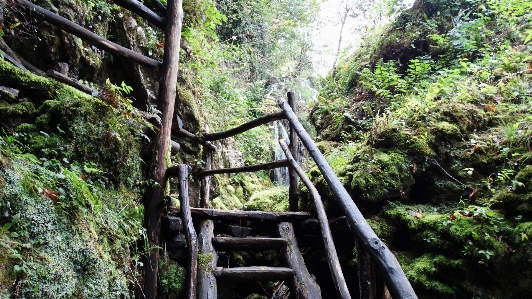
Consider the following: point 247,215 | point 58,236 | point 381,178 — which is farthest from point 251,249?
point 58,236

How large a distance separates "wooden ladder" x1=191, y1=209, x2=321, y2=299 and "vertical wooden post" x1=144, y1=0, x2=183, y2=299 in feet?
1.33

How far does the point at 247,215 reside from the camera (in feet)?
11.6

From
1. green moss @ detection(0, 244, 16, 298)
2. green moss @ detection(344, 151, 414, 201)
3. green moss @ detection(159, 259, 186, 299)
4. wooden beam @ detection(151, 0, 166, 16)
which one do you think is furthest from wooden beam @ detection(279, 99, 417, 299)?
wooden beam @ detection(151, 0, 166, 16)

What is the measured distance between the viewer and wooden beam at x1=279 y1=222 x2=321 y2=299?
2873 mm

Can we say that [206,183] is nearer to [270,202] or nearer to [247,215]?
[270,202]

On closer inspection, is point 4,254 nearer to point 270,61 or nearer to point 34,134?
point 34,134

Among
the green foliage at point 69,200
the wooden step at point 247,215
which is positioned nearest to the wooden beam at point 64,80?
the green foliage at point 69,200

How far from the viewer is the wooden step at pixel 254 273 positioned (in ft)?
9.62

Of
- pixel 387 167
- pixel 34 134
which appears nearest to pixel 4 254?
pixel 34 134

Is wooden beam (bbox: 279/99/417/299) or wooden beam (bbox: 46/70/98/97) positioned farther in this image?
wooden beam (bbox: 46/70/98/97)

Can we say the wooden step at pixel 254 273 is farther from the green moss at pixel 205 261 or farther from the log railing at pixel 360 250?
the log railing at pixel 360 250

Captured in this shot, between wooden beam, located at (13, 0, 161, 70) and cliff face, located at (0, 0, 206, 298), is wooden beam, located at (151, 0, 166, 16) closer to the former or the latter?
wooden beam, located at (13, 0, 161, 70)

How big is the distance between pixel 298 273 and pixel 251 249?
59 cm

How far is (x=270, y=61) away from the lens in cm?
1241
